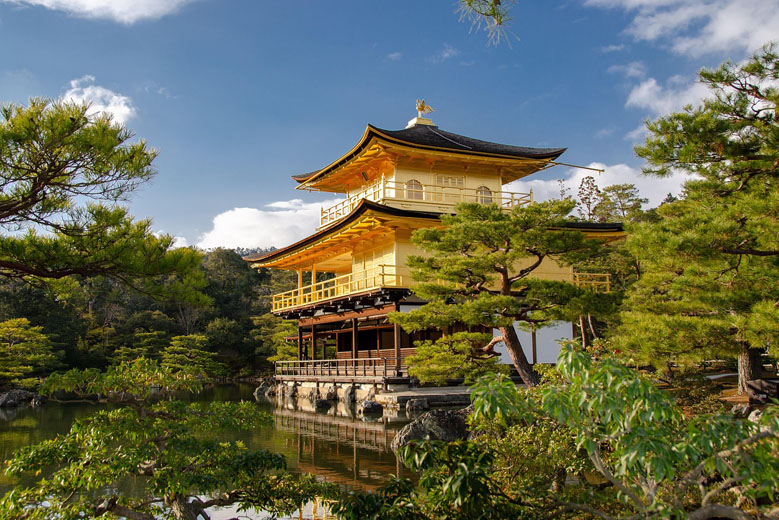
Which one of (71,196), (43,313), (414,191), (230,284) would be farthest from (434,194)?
(230,284)

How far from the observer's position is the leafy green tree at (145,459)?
14.1ft

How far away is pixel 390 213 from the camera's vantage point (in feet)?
58.2

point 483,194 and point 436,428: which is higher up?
point 483,194

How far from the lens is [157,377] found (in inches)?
191

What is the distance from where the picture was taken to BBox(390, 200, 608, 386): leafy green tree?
38.4 feet

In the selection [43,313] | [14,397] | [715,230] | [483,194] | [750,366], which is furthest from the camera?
[43,313]

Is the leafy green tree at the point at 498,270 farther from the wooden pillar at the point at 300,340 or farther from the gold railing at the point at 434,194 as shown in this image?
the wooden pillar at the point at 300,340

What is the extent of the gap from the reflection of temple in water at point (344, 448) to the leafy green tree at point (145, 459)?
1.92 m

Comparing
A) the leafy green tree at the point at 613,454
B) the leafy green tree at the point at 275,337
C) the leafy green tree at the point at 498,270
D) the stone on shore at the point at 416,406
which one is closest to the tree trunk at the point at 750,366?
the leafy green tree at the point at 498,270

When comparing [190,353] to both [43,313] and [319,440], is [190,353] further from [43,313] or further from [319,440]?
[319,440]

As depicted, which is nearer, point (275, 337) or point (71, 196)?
point (71, 196)

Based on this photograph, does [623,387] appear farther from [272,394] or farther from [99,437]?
[272,394]

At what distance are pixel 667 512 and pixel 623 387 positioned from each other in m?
0.60

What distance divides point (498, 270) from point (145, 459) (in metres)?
8.89
